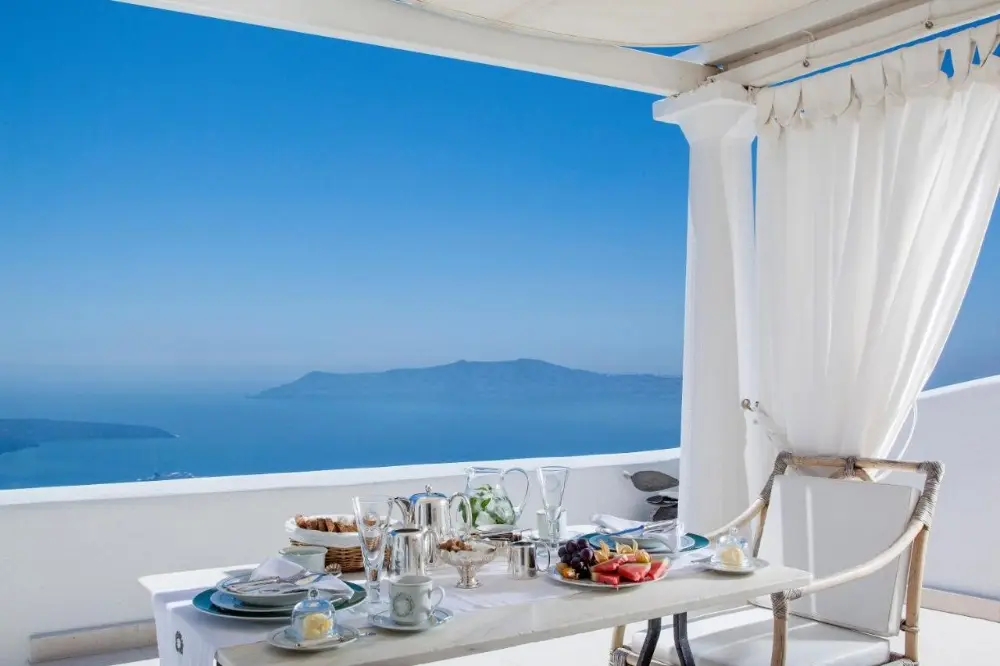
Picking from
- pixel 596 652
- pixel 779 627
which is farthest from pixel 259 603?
pixel 596 652

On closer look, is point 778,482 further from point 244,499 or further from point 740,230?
point 244,499

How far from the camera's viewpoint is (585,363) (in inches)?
569

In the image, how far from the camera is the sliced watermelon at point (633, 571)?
1.77 metres

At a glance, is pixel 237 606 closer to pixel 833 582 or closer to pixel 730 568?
pixel 730 568

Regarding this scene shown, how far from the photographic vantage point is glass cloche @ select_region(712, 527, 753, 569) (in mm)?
1888

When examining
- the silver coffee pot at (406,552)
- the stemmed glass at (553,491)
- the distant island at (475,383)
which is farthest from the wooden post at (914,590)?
the distant island at (475,383)

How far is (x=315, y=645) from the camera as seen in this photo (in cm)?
140

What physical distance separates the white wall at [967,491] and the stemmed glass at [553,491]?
265 cm

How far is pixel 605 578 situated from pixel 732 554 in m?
0.30

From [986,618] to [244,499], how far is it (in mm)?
2944

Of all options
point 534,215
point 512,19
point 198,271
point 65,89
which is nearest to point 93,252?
point 198,271

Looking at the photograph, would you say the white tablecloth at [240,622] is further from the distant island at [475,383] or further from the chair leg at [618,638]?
the distant island at [475,383]

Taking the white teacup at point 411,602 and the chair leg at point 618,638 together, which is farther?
the chair leg at point 618,638

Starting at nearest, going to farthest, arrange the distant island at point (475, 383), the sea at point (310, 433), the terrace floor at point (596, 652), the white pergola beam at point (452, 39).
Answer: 1. the white pergola beam at point (452, 39)
2. the terrace floor at point (596, 652)
3. the sea at point (310, 433)
4. the distant island at point (475, 383)
